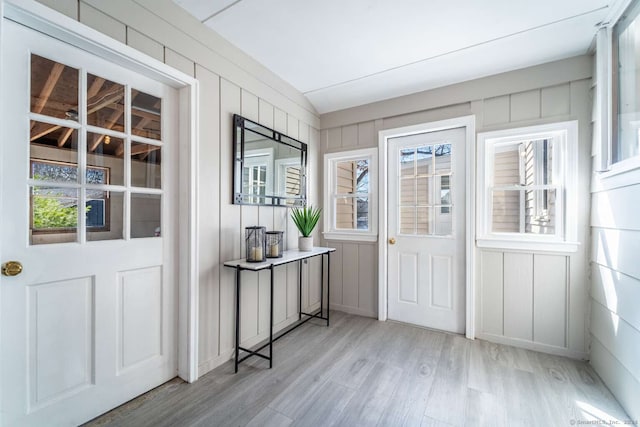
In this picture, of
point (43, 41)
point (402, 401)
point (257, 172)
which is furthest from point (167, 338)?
point (43, 41)

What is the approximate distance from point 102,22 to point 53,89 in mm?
442

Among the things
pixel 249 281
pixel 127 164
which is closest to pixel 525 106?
pixel 249 281

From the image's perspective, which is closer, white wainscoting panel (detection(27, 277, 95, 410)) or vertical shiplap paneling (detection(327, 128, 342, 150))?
white wainscoting panel (detection(27, 277, 95, 410))

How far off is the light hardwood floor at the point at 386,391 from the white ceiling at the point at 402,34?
2.52 m

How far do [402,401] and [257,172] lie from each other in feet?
6.69

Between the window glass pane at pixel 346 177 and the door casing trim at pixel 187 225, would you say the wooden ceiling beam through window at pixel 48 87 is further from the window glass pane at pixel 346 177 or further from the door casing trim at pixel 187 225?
the window glass pane at pixel 346 177

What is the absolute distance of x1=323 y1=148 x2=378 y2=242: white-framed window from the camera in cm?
314

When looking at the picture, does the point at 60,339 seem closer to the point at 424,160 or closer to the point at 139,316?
the point at 139,316

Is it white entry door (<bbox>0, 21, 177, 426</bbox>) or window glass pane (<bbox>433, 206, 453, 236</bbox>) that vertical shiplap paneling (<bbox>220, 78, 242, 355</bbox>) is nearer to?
white entry door (<bbox>0, 21, 177, 426</bbox>)

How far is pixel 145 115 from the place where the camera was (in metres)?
1.77

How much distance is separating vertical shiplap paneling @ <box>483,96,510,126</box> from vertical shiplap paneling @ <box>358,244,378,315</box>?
1.70m

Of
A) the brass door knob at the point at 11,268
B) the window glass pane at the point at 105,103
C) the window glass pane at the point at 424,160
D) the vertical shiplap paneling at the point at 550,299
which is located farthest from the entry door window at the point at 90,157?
the vertical shiplap paneling at the point at 550,299

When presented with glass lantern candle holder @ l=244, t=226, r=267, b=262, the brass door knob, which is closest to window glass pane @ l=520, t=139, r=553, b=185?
glass lantern candle holder @ l=244, t=226, r=267, b=262

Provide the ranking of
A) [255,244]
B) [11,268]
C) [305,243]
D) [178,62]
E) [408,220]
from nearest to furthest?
[11,268] < [178,62] < [255,244] < [305,243] < [408,220]
